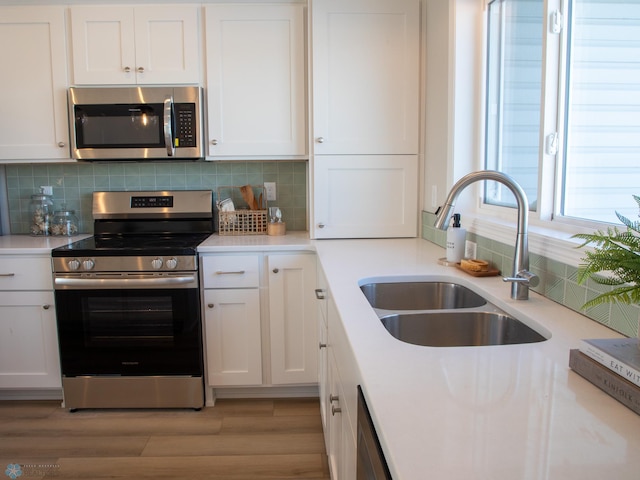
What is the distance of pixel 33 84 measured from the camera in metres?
2.67

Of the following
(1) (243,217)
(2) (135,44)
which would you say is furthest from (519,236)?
(2) (135,44)

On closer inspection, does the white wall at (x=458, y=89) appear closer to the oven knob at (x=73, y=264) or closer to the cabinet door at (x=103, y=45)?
the cabinet door at (x=103, y=45)

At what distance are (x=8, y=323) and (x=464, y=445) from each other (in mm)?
2657

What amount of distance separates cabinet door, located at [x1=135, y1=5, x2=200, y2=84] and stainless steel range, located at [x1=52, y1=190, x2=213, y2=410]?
0.92 m

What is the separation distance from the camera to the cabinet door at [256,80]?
262 centimetres

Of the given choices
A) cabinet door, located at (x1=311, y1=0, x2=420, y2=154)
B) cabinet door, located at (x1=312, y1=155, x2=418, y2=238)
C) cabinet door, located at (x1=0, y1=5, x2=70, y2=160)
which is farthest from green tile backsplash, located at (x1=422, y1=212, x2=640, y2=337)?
cabinet door, located at (x1=0, y1=5, x2=70, y2=160)

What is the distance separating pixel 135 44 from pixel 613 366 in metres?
2.67

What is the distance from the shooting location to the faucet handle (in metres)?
1.37

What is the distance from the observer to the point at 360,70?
2559mm

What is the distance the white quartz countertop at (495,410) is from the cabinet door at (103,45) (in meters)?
2.12

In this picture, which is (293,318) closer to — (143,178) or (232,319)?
(232,319)

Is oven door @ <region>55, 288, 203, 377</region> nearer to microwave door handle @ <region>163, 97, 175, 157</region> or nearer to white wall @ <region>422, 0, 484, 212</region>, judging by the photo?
microwave door handle @ <region>163, 97, 175, 157</region>

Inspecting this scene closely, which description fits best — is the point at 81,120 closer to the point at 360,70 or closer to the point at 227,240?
the point at 227,240

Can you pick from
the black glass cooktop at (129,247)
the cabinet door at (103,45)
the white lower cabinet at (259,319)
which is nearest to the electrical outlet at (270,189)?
the black glass cooktop at (129,247)
